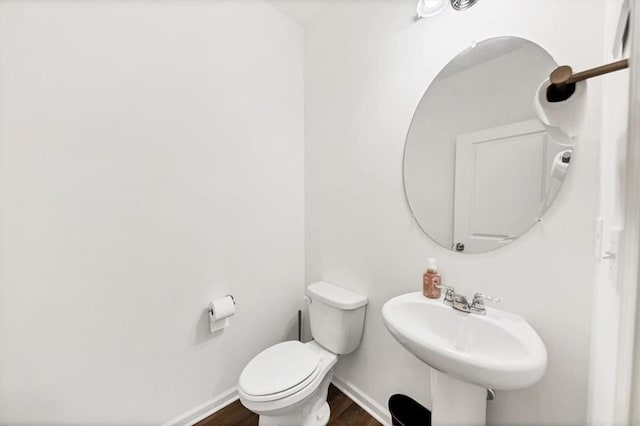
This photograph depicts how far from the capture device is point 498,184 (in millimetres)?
997

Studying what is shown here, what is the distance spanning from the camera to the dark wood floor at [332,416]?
137cm

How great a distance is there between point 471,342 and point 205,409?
1464 mm

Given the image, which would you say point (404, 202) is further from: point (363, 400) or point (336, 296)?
point (363, 400)

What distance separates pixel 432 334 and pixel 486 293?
0.28 m

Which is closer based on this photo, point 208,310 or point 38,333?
point 38,333

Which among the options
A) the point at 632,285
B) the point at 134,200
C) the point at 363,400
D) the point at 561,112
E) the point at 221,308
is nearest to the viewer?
the point at 632,285

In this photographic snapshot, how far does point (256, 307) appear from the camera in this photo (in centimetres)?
161

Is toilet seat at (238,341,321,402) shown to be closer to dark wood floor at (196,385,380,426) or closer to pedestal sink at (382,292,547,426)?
dark wood floor at (196,385,380,426)

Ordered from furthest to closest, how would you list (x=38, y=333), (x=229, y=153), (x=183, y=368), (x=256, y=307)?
(x=256, y=307), (x=229, y=153), (x=183, y=368), (x=38, y=333)

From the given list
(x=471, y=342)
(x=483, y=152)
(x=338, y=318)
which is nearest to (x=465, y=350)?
(x=471, y=342)

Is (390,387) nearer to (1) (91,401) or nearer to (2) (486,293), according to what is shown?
(2) (486,293)

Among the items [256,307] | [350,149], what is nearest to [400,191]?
[350,149]

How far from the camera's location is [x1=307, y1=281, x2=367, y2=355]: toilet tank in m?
1.40

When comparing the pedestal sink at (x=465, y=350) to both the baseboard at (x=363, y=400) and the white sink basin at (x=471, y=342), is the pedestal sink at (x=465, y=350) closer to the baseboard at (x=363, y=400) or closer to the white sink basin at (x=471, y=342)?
the white sink basin at (x=471, y=342)
